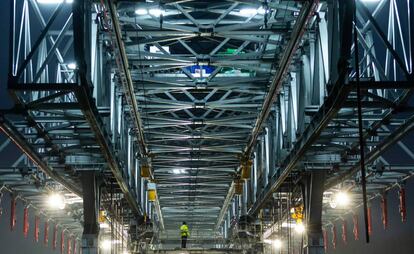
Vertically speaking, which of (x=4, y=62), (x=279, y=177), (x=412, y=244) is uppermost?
(x=4, y=62)

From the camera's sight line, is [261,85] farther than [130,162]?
No

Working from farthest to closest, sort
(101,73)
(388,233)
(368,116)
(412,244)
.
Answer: (388,233) → (412,244) → (101,73) → (368,116)

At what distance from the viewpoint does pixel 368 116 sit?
24.3 meters

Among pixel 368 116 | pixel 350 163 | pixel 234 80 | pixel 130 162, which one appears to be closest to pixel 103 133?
pixel 368 116

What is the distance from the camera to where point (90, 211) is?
30.9m

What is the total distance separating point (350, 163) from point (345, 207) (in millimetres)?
15123

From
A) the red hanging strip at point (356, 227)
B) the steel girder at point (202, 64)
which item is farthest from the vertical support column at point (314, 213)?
the red hanging strip at point (356, 227)

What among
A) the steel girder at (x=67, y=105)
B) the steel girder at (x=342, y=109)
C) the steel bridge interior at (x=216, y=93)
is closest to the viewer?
the steel girder at (x=67, y=105)

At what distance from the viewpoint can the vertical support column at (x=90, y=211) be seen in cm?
3047

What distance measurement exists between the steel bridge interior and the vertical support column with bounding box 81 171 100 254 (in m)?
0.04

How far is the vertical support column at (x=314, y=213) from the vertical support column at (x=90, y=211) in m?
8.11

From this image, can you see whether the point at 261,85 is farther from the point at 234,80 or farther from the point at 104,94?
the point at 104,94

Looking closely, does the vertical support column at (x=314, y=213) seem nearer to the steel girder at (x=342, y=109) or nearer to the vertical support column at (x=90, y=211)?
the steel girder at (x=342, y=109)

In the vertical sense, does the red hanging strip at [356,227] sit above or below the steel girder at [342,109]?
below
